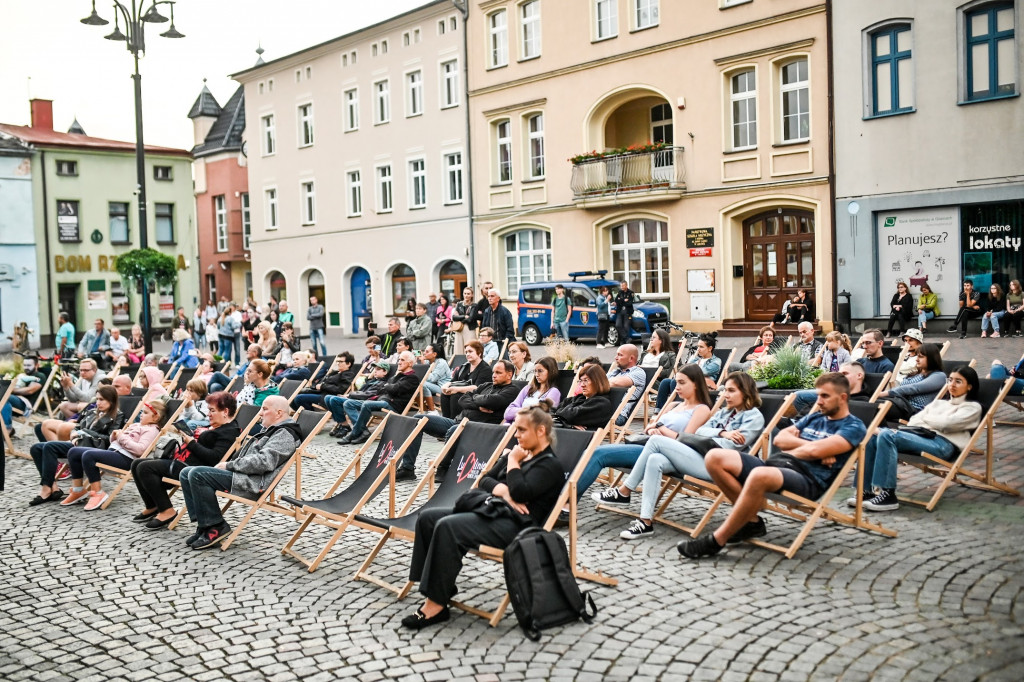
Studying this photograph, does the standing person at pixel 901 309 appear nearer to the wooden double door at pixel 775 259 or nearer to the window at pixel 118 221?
the wooden double door at pixel 775 259

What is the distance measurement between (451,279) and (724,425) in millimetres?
27088

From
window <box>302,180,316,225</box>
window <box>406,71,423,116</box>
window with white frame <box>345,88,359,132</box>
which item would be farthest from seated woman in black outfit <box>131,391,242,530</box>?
window <box>302,180,316,225</box>

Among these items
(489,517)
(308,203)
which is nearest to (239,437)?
(489,517)

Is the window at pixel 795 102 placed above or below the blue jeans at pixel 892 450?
above

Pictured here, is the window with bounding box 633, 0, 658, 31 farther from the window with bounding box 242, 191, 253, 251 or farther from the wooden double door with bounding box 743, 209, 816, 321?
the window with bounding box 242, 191, 253, 251

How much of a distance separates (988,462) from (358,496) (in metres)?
4.86

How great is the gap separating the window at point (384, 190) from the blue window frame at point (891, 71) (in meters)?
18.3

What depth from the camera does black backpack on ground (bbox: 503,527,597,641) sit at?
5.23m

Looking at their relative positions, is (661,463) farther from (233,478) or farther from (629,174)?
(629,174)

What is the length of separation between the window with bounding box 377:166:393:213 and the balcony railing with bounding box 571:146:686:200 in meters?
9.20

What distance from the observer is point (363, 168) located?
37.3 meters

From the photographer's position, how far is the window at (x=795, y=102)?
2475 centimetres

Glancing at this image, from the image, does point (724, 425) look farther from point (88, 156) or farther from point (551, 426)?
point (88, 156)

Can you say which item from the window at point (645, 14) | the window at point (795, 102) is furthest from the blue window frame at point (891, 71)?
the window at point (645, 14)
